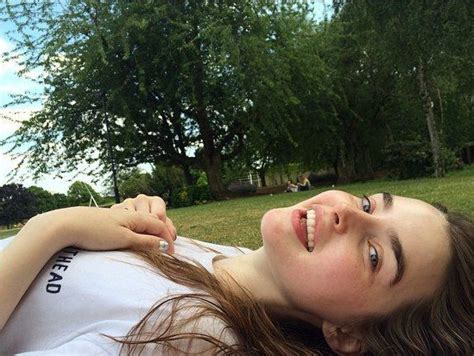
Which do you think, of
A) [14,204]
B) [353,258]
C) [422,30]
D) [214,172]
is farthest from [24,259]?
[14,204]

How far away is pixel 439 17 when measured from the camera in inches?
469

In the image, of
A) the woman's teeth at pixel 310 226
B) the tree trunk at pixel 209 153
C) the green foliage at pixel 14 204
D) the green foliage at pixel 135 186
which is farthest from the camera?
the green foliage at pixel 135 186

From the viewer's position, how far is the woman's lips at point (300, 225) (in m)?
1.96

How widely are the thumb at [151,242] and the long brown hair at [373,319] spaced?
1.6 inches

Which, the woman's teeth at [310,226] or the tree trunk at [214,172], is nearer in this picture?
the woman's teeth at [310,226]

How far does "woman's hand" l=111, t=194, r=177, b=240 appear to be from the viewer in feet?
7.88

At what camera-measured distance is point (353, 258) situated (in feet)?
6.25

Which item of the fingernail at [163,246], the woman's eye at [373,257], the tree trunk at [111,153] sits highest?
the tree trunk at [111,153]

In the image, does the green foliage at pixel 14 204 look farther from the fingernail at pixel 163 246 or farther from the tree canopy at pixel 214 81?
the fingernail at pixel 163 246

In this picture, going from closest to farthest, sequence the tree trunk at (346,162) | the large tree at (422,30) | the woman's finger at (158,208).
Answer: the woman's finger at (158,208) < the large tree at (422,30) < the tree trunk at (346,162)

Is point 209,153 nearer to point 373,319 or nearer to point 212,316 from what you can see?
point 373,319

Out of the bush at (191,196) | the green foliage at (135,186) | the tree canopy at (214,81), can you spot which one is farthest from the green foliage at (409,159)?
the green foliage at (135,186)

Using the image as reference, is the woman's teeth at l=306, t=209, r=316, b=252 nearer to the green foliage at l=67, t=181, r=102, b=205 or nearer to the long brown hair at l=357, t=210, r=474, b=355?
the long brown hair at l=357, t=210, r=474, b=355

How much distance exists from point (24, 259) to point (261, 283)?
0.89 m
